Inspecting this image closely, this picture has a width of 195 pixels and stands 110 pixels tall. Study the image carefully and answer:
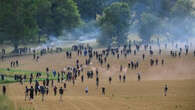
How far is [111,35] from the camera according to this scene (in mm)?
100562

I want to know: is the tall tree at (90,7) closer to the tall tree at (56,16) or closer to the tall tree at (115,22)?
the tall tree at (56,16)

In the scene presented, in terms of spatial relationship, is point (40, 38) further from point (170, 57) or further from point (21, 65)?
point (170, 57)

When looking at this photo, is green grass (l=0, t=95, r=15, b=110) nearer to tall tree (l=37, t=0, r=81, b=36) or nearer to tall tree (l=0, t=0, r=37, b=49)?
tall tree (l=0, t=0, r=37, b=49)

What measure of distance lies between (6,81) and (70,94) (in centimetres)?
Result: 1417

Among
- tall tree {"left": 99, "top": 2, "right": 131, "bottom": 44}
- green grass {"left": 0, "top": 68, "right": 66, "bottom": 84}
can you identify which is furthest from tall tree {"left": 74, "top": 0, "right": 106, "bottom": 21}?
green grass {"left": 0, "top": 68, "right": 66, "bottom": 84}

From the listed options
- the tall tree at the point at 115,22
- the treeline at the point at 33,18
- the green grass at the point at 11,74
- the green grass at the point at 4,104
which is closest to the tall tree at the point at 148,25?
the tall tree at the point at 115,22

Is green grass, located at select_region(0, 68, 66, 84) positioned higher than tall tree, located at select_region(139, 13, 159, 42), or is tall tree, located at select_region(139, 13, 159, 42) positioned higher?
tall tree, located at select_region(139, 13, 159, 42)

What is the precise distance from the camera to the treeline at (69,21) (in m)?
95.0

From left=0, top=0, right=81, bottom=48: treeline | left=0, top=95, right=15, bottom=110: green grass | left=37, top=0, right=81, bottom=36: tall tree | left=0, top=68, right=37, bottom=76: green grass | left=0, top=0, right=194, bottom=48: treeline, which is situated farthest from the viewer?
left=37, top=0, right=81, bottom=36: tall tree

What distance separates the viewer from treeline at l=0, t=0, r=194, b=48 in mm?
95000

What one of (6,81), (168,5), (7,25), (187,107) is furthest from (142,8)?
(187,107)

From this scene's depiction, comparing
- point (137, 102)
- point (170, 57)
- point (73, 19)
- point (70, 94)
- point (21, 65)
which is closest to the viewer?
point (137, 102)

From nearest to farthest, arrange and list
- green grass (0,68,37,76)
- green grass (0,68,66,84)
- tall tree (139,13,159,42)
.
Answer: green grass (0,68,66,84)
green grass (0,68,37,76)
tall tree (139,13,159,42)

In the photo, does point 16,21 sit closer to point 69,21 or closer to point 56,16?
point 56,16
